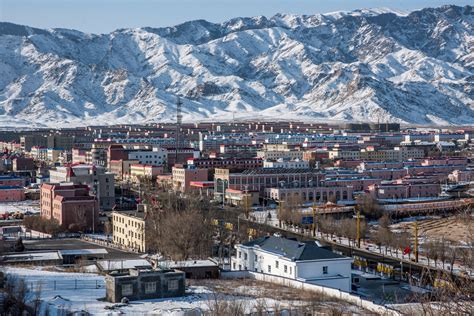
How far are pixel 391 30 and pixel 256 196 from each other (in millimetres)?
69354

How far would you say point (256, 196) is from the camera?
21.4 meters

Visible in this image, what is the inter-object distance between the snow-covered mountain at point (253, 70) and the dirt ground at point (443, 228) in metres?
40.3

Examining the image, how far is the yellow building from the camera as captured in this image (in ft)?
45.1

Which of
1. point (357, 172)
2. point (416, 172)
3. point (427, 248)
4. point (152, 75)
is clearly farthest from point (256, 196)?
point (152, 75)

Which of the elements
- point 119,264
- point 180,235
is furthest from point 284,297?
A: point 180,235

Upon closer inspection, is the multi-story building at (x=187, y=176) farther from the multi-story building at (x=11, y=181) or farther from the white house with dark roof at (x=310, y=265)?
the white house with dark roof at (x=310, y=265)

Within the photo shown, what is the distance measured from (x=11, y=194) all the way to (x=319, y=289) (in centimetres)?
1471

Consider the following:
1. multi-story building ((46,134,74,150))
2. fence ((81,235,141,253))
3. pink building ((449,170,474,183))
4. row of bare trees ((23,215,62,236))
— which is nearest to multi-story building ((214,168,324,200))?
pink building ((449,170,474,183))

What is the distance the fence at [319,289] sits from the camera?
25.4 ft

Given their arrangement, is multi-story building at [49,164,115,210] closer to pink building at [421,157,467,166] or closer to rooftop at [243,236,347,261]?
rooftop at [243,236,347,261]

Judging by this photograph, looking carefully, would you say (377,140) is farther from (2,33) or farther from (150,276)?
(2,33)

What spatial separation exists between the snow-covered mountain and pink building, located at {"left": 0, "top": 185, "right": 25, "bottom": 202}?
3542 cm

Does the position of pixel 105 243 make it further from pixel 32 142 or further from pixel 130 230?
pixel 32 142

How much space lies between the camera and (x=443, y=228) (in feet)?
54.7
